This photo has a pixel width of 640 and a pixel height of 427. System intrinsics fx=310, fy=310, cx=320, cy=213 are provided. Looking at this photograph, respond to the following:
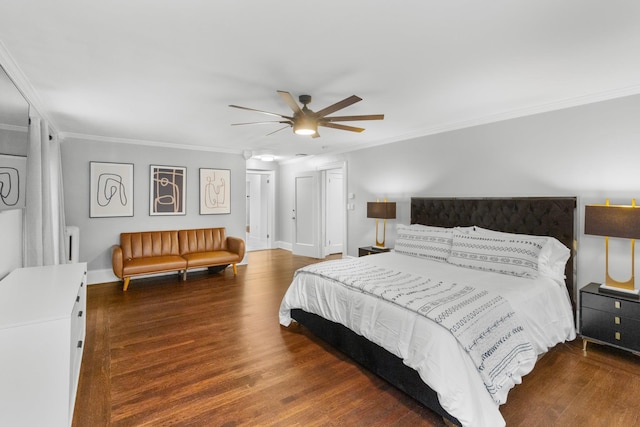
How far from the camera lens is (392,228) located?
5.31 m

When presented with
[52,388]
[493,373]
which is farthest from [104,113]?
[493,373]

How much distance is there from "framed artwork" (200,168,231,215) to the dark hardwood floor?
277 cm

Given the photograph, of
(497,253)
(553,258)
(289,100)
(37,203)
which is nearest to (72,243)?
(37,203)

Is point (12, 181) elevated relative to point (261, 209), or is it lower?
elevated

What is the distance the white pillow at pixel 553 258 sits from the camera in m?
3.05

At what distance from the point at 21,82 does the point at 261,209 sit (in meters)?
6.20

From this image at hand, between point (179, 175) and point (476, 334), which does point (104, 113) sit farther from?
point (476, 334)

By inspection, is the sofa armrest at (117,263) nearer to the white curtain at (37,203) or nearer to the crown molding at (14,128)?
the white curtain at (37,203)

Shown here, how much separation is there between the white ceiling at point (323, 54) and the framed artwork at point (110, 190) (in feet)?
5.50

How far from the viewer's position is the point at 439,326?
1.97 metres

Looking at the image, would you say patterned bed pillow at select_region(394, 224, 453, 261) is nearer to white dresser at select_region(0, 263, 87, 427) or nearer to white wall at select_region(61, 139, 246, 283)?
white dresser at select_region(0, 263, 87, 427)

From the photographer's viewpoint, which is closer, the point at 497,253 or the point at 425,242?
the point at 497,253

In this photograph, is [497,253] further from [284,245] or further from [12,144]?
[284,245]

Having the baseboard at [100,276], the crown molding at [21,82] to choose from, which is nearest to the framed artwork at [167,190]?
the baseboard at [100,276]
